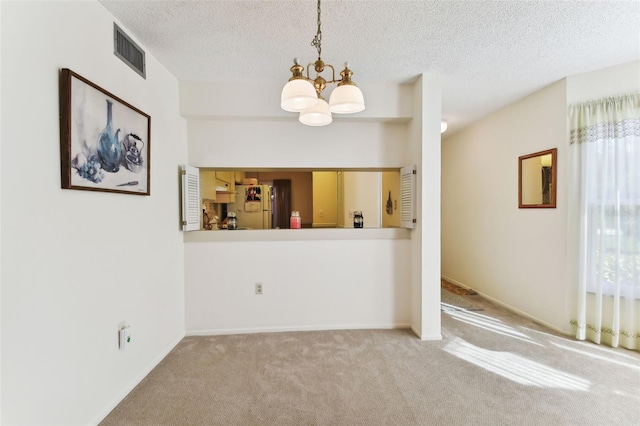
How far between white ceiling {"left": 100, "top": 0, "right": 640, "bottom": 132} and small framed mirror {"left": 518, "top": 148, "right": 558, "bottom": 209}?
835mm

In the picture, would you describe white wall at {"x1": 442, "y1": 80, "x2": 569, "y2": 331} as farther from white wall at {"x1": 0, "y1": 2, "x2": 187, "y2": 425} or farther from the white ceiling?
white wall at {"x1": 0, "y1": 2, "x2": 187, "y2": 425}

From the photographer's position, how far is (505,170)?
3.75 meters

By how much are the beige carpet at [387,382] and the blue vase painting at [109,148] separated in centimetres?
157

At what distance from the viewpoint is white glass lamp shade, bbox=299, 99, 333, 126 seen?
1.74 m

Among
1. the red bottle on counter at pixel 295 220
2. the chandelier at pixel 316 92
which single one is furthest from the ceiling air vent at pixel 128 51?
the red bottle on counter at pixel 295 220

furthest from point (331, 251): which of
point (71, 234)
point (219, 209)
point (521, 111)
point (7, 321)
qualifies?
point (521, 111)

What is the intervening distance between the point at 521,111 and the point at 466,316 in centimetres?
252

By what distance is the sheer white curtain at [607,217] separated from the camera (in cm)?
250

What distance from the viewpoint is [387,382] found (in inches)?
84.0

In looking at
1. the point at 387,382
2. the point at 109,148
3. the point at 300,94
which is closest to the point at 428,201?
the point at 387,382

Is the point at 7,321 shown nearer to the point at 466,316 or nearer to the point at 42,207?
the point at 42,207

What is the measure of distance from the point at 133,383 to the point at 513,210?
13.9 ft

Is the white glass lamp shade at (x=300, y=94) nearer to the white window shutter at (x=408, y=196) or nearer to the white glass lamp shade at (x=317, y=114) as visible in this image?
the white glass lamp shade at (x=317, y=114)

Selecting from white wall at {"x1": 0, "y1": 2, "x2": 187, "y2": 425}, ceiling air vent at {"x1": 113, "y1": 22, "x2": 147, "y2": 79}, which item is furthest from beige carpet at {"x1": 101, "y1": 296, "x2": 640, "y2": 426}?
ceiling air vent at {"x1": 113, "y1": 22, "x2": 147, "y2": 79}
